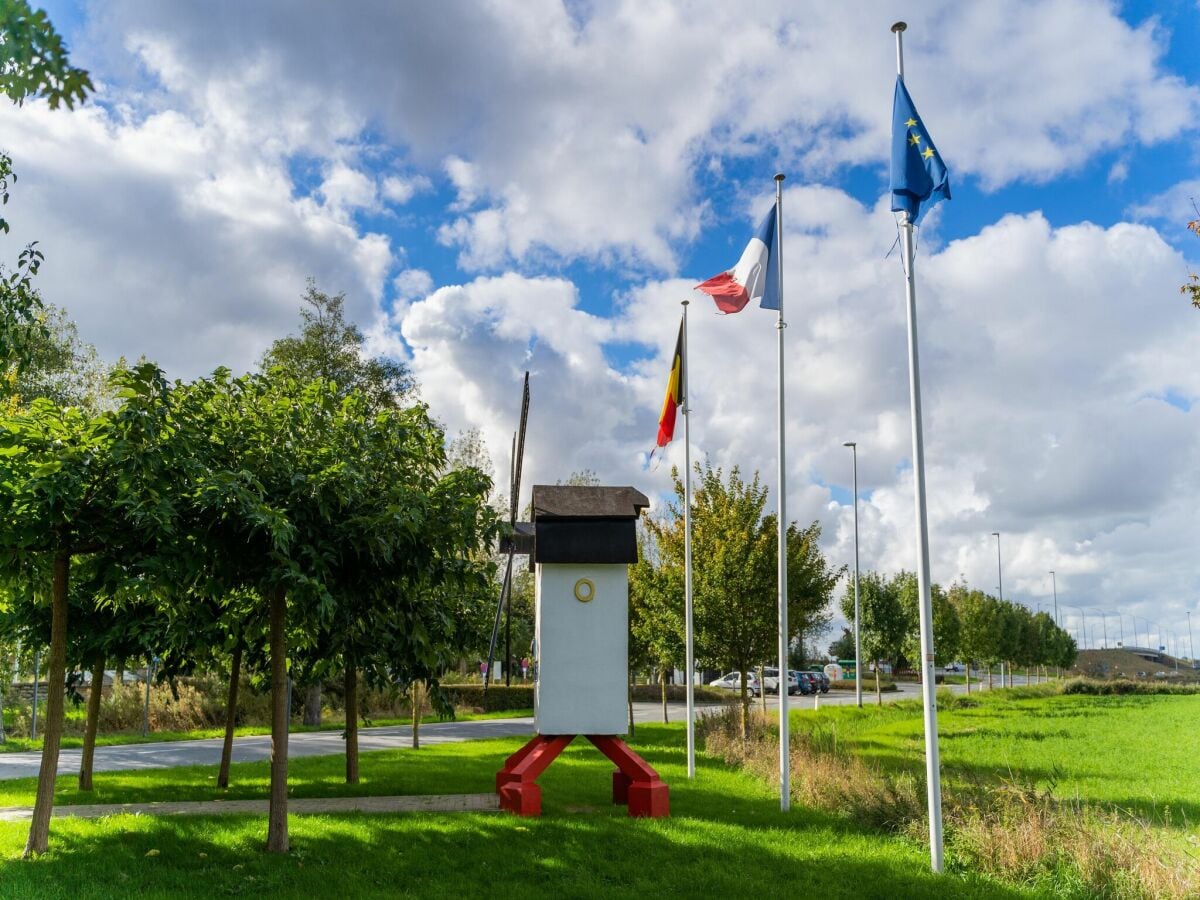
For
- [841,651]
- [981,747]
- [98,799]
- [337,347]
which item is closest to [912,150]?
[98,799]

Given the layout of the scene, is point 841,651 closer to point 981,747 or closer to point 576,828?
point 981,747

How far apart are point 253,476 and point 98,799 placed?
7182mm

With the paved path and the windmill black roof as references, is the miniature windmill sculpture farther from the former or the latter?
the paved path

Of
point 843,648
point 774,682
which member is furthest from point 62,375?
point 843,648

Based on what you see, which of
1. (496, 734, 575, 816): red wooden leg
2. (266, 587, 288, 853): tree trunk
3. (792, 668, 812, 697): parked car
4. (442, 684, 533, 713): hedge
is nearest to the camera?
(266, 587, 288, 853): tree trunk

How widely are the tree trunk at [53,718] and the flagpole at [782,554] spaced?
8503 millimetres

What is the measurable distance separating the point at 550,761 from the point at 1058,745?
700 inches

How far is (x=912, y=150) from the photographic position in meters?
11.0

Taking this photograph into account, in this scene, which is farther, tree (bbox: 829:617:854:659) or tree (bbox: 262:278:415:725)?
tree (bbox: 829:617:854:659)

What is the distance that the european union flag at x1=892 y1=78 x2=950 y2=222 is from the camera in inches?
430

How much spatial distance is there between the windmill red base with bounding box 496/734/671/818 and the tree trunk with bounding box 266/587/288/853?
3.29 meters

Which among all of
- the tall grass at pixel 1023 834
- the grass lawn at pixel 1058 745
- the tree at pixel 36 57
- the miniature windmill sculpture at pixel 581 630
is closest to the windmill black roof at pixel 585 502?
the miniature windmill sculpture at pixel 581 630

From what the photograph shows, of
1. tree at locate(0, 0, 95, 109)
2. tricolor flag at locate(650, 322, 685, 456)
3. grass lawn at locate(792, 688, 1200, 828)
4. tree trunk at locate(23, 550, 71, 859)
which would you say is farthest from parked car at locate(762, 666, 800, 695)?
tree at locate(0, 0, 95, 109)

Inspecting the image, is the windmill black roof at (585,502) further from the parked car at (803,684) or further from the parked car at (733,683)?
the parked car at (803,684)
